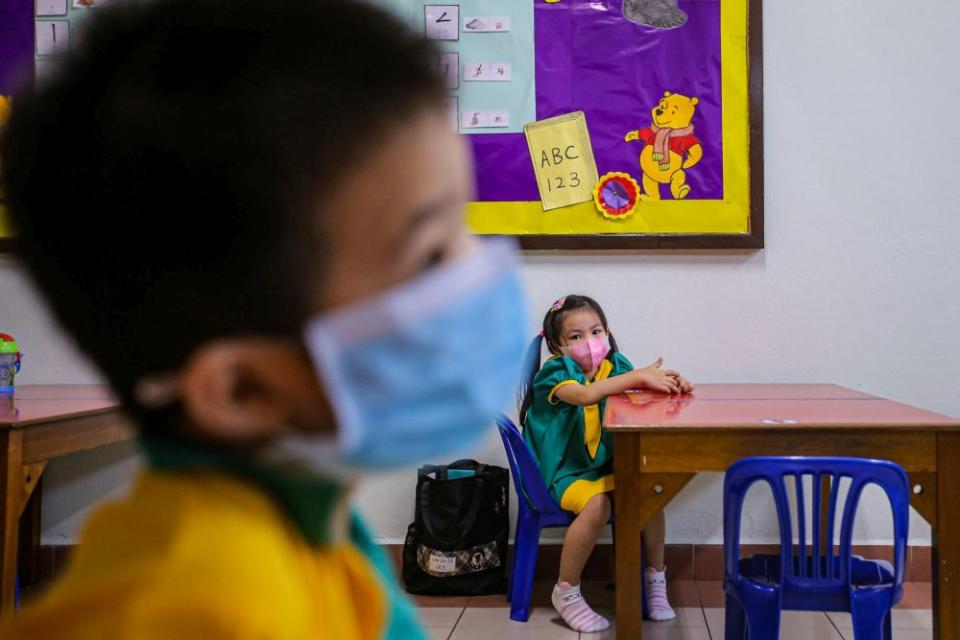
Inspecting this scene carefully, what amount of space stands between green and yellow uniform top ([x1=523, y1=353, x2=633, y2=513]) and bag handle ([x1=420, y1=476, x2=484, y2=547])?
9.3 inches

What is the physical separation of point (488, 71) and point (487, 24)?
0.17m

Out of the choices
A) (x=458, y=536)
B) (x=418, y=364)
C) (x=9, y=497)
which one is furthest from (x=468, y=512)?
(x=418, y=364)

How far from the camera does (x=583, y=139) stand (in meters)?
3.32

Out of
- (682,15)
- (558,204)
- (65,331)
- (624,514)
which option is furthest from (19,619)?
(682,15)

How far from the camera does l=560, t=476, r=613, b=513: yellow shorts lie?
113 inches

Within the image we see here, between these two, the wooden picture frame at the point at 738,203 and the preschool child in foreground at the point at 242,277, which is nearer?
the preschool child in foreground at the point at 242,277

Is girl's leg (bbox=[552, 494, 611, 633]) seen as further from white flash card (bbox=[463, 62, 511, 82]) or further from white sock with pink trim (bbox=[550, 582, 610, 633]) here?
white flash card (bbox=[463, 62, 511, 82])

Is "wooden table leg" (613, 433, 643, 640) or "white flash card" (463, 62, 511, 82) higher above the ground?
"white flash card" (463, 62, 511, 82)

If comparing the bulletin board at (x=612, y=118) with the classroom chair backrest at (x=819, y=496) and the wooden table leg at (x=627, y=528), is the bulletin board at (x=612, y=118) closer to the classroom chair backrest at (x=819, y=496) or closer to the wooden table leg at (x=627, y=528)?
the wooden table leg at (x=627, y=528)

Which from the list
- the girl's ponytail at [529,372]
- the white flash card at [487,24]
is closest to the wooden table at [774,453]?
the girl's ponytail at [529,372]

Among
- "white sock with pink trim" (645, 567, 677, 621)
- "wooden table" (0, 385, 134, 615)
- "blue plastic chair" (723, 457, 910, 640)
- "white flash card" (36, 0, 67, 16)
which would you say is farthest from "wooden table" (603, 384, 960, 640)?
"white flash card" (36, 0, 67, 16)

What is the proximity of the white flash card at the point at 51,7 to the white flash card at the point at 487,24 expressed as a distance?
1531 mm

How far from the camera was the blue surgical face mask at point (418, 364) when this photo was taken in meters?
0.45

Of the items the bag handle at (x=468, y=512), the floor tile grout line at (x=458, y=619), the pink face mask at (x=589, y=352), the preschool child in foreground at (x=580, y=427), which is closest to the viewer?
the floor tile grout line at (x=458, y=619)
